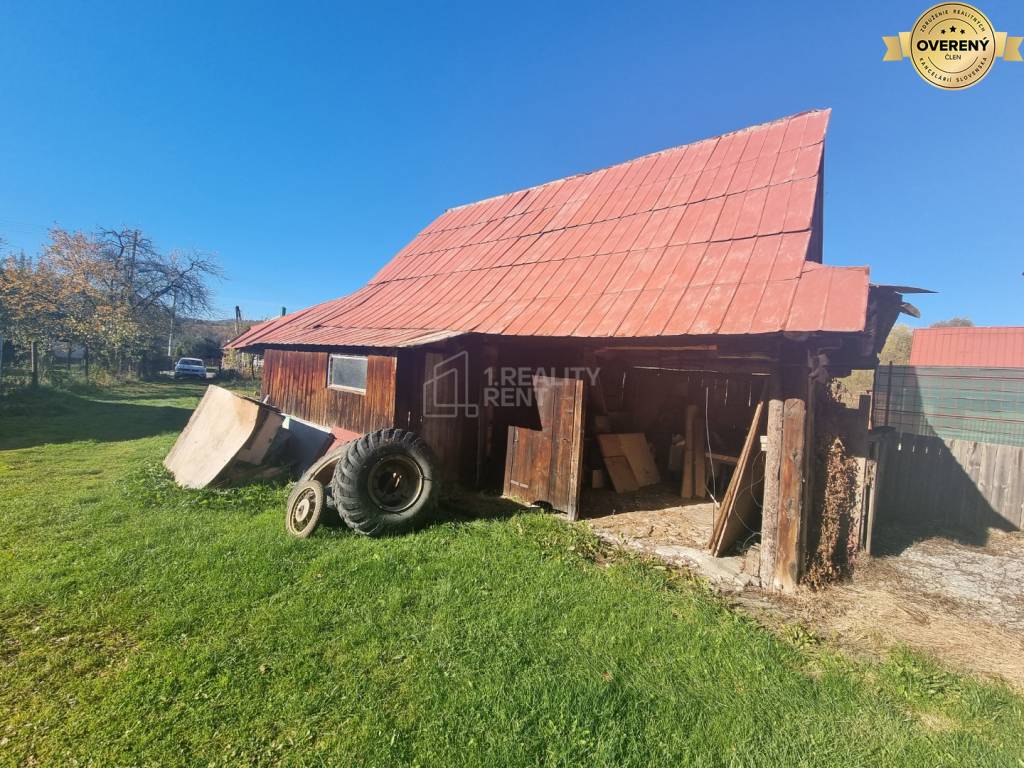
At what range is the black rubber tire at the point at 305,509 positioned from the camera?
518 centimetres

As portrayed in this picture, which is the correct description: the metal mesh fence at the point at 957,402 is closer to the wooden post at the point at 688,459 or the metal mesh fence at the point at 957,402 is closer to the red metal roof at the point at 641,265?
the wooden post at the point at 688,459

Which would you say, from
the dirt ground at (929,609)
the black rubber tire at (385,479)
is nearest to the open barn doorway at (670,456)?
the dirt ground at (929,609)

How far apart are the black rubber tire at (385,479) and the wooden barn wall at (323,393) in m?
1.34

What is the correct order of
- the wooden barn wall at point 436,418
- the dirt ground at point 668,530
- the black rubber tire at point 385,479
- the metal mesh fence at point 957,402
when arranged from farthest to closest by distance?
the metal mesh fence at point 957,402, the wooden barn wall at point 436,418, the black rubber tire at point 385,479, the dirt ground at point 668,530

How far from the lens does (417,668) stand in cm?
309

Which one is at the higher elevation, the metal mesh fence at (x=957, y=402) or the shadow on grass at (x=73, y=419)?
the metal mesh fence at (x=957, y=402)

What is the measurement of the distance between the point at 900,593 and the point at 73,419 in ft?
62.0

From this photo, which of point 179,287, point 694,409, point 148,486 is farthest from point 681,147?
point 179,287

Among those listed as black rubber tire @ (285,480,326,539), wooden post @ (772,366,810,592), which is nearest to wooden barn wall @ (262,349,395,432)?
black rubber tire @ (285,480,326,539)

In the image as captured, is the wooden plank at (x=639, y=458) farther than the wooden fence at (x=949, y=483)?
Yes

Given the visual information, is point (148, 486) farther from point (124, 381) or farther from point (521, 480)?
point (124, 381)

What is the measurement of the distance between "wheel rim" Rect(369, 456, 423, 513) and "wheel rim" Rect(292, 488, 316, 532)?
0.74 m

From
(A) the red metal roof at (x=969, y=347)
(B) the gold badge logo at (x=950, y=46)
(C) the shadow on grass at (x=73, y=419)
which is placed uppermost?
(B) the gold badge logo at (x=950, y=46)

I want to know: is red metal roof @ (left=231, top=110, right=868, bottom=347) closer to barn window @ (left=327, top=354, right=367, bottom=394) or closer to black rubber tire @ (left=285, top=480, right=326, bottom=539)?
barn window @ (left=327, top=354, right=367, bottom=394)
